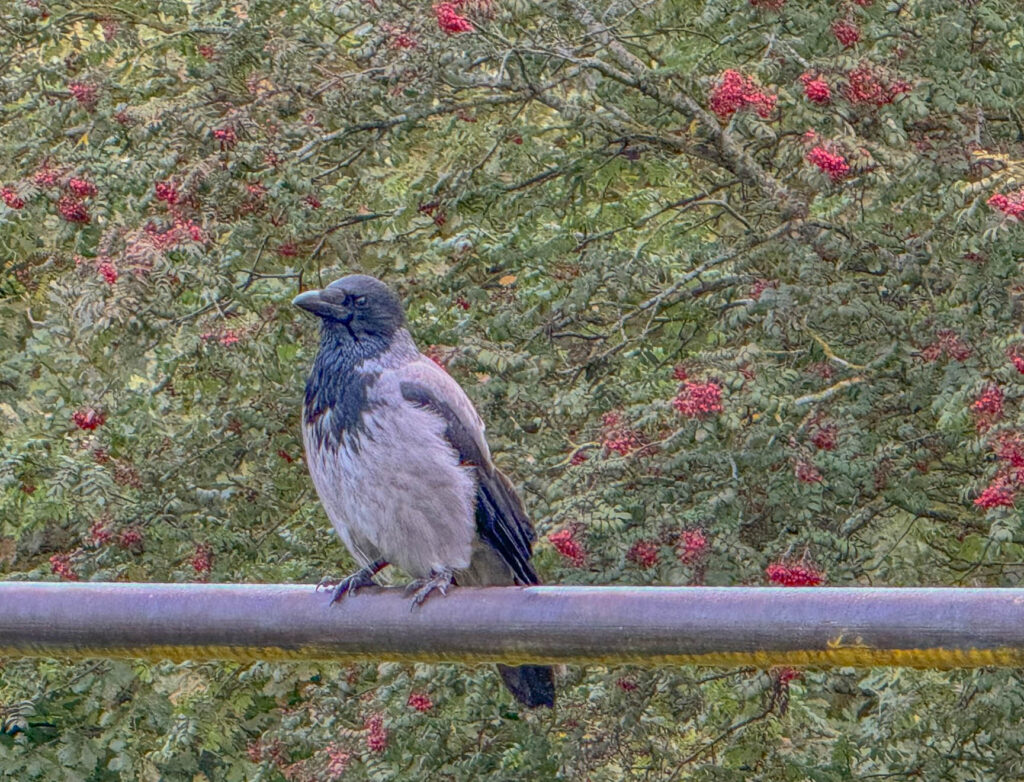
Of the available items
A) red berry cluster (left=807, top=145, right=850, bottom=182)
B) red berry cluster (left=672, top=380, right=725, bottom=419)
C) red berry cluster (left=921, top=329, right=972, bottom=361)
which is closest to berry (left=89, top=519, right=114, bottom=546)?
red berry cluster (left=672, top=380, right=725, bottom=419)

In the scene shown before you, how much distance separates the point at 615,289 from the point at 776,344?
657 millimetres

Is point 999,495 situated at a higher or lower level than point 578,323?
lower

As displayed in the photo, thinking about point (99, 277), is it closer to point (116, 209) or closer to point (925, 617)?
point (116, 209)

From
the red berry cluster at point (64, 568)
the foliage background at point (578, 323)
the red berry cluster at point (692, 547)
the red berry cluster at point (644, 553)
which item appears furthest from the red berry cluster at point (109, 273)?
the red berry cluster at point (692, 547)

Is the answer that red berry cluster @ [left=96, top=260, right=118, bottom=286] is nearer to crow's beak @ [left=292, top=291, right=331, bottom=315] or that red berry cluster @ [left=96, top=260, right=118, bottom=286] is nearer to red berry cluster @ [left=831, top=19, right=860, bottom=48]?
crow's beak @ [left=292, top=291, right=331, bottom=315]

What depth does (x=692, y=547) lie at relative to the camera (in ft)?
18.4

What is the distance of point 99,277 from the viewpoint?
257 inches

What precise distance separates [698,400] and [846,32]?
1.46 metres

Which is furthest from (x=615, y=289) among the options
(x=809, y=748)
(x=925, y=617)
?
(x=925, y=617)

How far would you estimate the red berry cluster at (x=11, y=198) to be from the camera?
6977 millimetres

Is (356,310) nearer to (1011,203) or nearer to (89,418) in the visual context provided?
(1011,203)

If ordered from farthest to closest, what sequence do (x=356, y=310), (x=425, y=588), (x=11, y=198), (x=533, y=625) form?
(x=11, y=198) → (x=356, y=310) → (x=425, y=588) → (x=533, y=625)

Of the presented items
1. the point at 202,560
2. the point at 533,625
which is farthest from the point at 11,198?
the point at 533,625

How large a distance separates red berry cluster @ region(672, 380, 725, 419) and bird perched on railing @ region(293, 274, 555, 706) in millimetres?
928
